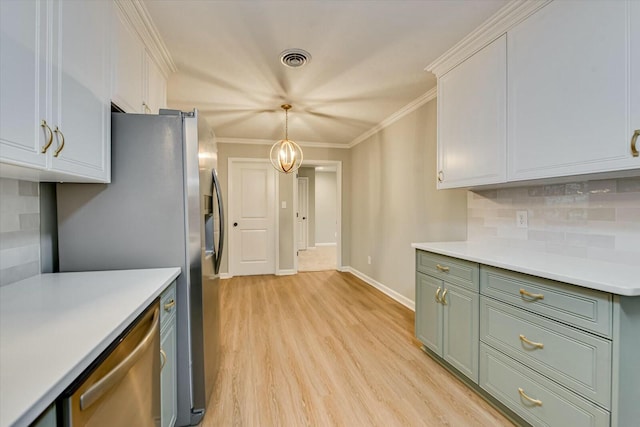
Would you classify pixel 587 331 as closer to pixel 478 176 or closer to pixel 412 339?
pixel 478 176

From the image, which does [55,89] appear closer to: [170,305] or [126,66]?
[126,66]

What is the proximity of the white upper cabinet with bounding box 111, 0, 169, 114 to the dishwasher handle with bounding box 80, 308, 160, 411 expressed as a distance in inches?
49.6

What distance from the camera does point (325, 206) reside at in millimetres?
8859

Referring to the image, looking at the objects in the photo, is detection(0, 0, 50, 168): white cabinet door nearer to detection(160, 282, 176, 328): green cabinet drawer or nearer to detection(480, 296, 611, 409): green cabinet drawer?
detection(160, 282, 176, 328): green cabinet drawer

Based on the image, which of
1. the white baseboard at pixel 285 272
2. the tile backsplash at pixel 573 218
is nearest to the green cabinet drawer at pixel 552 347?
the tile backsplash at pixel 573 218

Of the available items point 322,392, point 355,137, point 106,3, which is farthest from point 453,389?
point 355,137

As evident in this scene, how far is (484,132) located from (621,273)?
109 cm

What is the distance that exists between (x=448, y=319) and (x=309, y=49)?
7.38 ft

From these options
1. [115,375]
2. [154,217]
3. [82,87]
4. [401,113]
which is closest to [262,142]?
[401,113]

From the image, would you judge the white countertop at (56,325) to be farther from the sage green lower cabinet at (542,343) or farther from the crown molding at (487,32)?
the crown molding at (487,32)

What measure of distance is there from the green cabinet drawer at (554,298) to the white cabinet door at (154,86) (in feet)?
8.30

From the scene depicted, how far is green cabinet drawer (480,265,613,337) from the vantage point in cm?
116

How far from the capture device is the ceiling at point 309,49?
5.59 ft

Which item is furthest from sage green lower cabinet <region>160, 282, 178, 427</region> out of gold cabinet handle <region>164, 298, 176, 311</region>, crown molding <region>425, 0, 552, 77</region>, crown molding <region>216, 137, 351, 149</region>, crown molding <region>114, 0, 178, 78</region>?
crown molding <region>216, 137, 351, 149</region>
